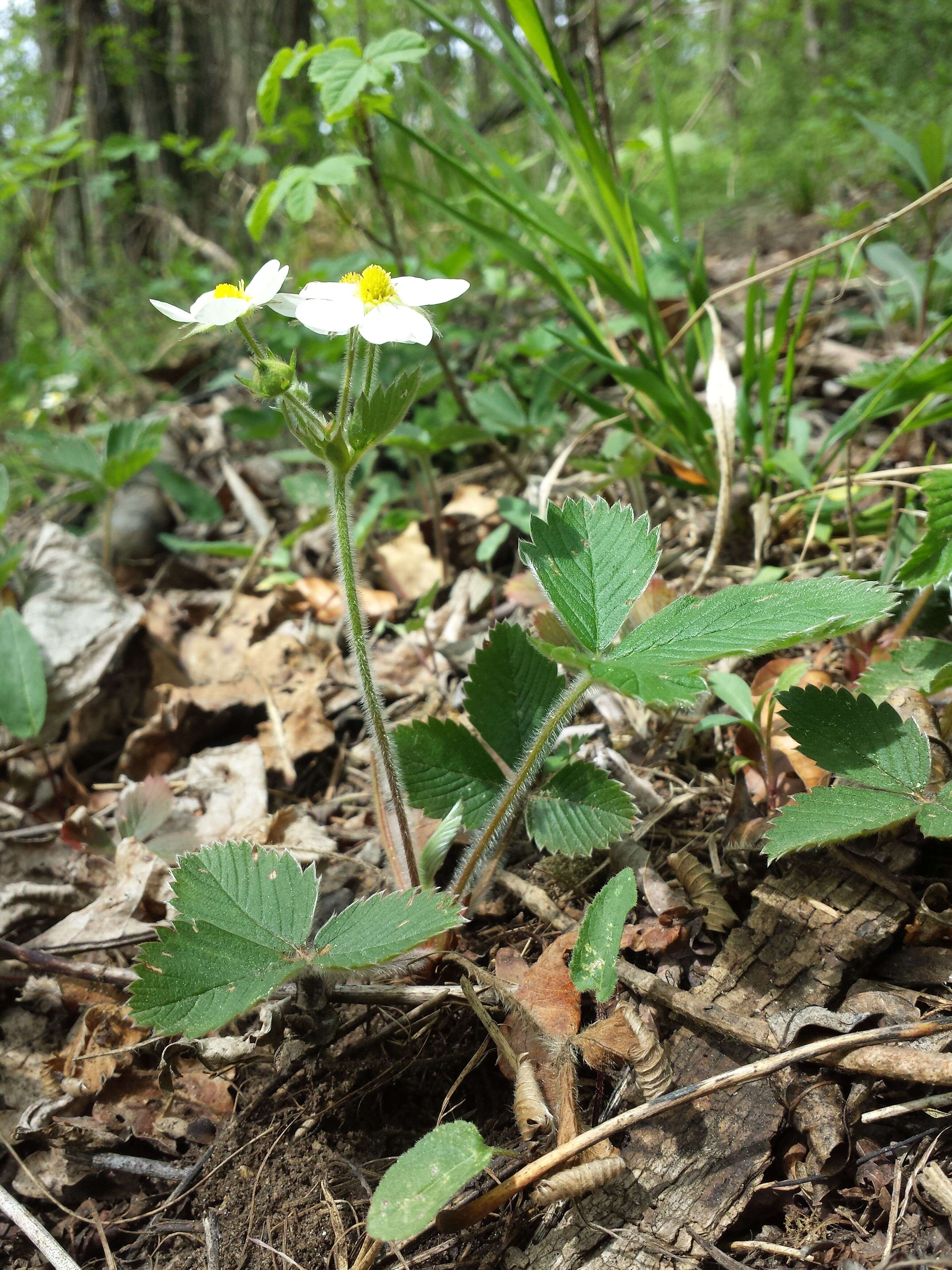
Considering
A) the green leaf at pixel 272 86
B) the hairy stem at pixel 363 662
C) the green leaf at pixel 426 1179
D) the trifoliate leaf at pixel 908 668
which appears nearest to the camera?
the green leaf at pixel 426 1179

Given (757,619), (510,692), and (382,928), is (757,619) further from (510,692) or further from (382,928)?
(382,928)

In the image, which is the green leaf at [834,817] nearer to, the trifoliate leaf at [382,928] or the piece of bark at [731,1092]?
the piece of bark at [731,1092]

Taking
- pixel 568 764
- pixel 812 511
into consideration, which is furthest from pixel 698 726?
pixel 812 511

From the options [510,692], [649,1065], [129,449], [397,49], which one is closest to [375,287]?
[510,692]

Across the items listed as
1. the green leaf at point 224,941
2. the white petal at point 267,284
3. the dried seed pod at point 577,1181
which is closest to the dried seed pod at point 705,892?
the dried seed pod at point 577,1181

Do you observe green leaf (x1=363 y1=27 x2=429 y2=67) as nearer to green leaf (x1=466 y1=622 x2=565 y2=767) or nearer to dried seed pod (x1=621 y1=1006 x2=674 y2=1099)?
green leaf (x1=466 y1=622 x2=565 y2=767)

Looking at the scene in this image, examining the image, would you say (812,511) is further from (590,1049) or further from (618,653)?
(590,1049)
